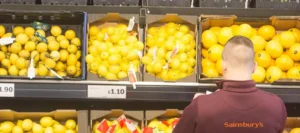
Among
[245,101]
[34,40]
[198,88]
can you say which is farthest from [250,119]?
[34,40]

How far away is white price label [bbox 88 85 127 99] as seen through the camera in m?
2.57

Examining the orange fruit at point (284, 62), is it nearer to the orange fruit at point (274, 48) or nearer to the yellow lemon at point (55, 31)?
the orange fruit at point (274, 48)

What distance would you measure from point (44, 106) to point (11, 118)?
1.05 ft

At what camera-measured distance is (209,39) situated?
279 centimetres

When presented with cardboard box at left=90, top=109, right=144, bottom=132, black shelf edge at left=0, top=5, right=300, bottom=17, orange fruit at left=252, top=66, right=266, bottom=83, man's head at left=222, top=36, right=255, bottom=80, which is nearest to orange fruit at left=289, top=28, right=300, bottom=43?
black shelf edge at left=0, top=5, right=300, bottom=17

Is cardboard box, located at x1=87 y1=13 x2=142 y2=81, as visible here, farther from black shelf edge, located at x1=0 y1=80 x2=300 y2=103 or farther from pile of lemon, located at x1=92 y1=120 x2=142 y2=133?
pile of lemon, located at x1=92 y1=120 x2=142 y2=133

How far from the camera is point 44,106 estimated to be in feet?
10.4

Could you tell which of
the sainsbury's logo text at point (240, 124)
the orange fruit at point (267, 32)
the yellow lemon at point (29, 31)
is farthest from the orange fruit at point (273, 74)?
the yellow lemon at point (29, 31)

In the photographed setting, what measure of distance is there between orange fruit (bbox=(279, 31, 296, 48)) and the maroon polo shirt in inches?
36.4

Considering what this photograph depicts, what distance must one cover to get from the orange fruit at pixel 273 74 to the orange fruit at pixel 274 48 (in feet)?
0.34

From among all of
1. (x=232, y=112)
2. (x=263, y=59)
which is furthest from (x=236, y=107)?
(x=263, y=59)

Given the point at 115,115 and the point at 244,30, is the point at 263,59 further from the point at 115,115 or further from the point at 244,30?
the point at 115,115

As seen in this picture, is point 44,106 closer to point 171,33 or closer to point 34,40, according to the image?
point 34,40

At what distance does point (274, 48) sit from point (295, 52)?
128 mm
